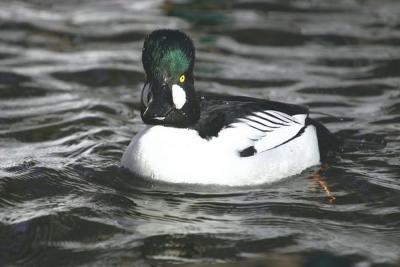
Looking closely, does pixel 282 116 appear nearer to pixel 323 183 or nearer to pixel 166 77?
pixel 323 183

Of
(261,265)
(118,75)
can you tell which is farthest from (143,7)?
(261,265)

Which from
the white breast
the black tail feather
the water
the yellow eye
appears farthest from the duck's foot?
the yellow eye

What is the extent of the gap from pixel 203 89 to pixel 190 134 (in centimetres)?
337

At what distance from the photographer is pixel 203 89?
10352mm

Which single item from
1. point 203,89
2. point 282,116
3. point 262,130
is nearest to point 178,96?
point 262,130

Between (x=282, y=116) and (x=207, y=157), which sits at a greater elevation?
(x=282, y=116)

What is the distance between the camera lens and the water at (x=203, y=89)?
19.9ft

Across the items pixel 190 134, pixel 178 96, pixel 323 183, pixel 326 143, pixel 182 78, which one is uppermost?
pixel 182 78

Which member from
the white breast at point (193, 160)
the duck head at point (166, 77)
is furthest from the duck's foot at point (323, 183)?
the duck head at point (166, 77)

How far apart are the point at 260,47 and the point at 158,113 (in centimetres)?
555

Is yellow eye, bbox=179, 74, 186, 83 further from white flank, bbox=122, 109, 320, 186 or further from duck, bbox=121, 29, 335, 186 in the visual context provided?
white flank, bbox=122, 109, 320, 186

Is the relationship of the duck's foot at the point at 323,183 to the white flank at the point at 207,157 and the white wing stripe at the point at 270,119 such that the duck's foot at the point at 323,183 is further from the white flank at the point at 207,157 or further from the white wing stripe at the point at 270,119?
the white wing stripe at the point at 270,119

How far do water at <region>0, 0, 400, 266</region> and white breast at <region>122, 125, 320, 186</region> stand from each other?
106 millimetres

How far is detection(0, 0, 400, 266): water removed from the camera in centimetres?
608
